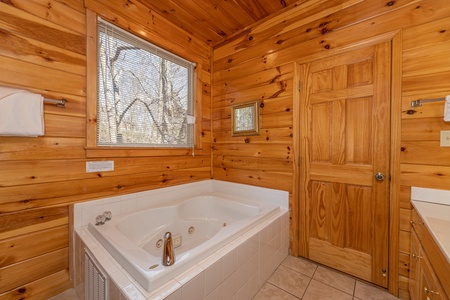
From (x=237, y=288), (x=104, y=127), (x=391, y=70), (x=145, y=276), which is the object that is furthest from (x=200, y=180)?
(x=391, y=70)

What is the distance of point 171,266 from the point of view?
39.1 inches

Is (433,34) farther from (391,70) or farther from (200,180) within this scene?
(200,180)

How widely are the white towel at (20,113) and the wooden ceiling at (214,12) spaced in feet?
4.54

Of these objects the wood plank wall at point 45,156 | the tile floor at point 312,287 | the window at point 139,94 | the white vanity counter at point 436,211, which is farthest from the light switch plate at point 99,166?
the white vanity counter at point 436,211

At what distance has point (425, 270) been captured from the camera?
39.4 inches

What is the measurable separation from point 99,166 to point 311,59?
7.20 feet

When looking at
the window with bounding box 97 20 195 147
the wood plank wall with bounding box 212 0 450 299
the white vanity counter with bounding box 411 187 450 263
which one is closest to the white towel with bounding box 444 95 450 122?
the wood plank wall with bounding box 212 0 450 299

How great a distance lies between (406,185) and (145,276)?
1.86 m

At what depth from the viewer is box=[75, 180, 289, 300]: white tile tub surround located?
958mm

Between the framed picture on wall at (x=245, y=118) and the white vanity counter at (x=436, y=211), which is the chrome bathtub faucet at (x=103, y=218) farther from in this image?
the white vanity counter at (x=436, y=211)

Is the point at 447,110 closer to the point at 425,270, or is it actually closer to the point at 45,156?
the point at 425,270

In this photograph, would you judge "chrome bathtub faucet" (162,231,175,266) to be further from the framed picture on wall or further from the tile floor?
the framed picture on wall

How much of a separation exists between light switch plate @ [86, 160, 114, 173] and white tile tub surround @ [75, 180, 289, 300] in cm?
27

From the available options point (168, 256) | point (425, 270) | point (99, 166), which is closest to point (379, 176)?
point (425, 270)
